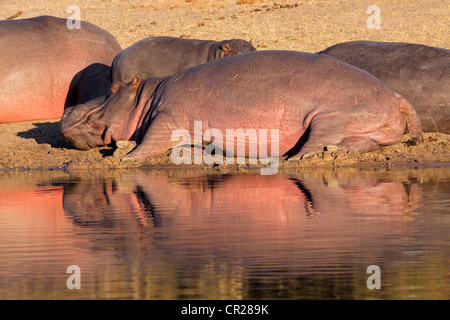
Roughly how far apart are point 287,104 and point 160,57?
4.13 meters

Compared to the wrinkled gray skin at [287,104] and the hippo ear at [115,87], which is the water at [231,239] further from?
the hippo ear at [115,87]

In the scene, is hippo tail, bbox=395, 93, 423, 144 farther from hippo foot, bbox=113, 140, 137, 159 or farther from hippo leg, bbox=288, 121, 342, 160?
hippo foot, bbox=113, 140, 137, 159

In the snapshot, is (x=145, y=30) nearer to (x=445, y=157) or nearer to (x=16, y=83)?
(x=16, y=83)

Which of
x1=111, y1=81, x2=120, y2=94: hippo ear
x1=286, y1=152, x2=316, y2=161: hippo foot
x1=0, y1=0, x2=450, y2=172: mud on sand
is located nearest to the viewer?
x1=286, y1=152, x2=316, y2=161: hippo foot

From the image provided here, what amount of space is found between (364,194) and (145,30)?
1826 cm

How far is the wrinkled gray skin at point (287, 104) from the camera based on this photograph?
30.4 ft

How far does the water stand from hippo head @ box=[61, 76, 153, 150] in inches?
103

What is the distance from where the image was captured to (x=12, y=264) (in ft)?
15.0

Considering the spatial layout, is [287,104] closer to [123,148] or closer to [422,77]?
[123,148]

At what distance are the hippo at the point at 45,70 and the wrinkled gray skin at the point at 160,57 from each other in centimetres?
49

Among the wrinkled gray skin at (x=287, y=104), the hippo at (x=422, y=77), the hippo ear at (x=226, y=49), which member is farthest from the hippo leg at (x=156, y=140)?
the hippo ear at (x=226, y=49)

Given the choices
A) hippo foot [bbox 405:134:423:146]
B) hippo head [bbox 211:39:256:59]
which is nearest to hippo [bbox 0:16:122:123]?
hippo head [bbox 211:39:256:59]

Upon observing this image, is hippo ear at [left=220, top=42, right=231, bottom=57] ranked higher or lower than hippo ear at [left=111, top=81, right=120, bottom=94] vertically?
higher

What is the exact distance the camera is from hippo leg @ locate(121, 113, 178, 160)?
32.2ft
